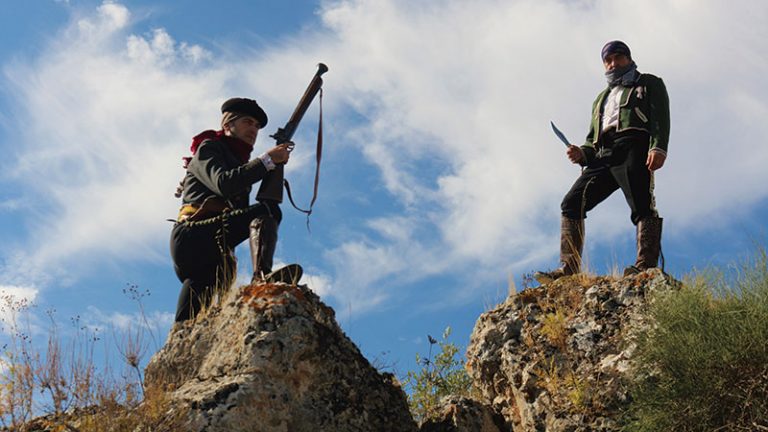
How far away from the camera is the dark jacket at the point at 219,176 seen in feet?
23.5

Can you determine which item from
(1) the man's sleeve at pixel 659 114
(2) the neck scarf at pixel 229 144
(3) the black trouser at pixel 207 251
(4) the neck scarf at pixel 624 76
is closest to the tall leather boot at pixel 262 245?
(3) the black trouser at pixel 207 251

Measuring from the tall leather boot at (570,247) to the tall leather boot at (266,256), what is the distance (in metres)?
2.40

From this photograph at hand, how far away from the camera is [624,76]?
8.22 meters

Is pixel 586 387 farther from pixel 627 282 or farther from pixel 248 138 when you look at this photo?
pixel 248 138

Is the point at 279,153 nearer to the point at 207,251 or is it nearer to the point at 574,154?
the point at 207,251

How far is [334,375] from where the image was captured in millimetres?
6484

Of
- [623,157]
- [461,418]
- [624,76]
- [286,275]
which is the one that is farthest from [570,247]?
[286,275]

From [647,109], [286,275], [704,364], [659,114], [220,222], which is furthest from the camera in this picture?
[647,109]

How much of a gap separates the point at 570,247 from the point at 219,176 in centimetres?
322

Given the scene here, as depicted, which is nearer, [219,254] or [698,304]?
[698,304]

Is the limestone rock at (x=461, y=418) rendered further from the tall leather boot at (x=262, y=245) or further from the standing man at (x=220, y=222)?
the tall leather boot at (x=262, y=245)

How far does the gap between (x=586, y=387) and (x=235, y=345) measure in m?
2.61

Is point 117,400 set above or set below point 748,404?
above

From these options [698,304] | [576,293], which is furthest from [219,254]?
[698,304]
